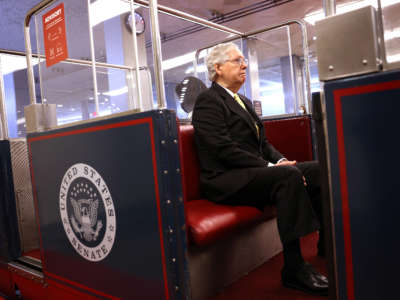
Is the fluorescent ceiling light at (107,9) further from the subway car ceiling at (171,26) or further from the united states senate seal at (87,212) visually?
the united states senate seal at (87,212)

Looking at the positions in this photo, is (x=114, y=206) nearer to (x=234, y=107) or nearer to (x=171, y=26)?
(x=234, y=107)

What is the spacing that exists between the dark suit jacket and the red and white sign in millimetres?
763

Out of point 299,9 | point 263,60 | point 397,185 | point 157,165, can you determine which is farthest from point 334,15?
point 263,60

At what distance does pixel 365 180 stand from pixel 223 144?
101 centimetres

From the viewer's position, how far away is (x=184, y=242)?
1286 mm

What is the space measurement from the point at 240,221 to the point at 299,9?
20.8 feet

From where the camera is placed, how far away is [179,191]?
1.29 m

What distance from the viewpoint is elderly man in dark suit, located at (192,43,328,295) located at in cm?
150

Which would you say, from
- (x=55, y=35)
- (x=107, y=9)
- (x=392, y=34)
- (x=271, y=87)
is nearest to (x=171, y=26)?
(x=107, y=9)

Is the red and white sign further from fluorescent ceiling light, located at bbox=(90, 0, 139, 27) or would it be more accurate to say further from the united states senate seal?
fluorescent ceiling light, located at bbox=(90, 0, 139, 27)

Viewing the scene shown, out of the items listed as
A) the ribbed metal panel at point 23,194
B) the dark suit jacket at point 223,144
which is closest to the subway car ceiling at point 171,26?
the dark suit jacket at point 223,144

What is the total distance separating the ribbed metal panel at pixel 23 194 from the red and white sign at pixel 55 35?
0.80 metres

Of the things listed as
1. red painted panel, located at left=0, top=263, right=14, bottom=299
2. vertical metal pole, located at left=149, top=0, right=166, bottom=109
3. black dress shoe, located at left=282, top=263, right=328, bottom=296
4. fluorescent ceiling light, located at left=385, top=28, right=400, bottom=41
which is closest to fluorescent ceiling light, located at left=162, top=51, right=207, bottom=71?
red painted panel, located at left=0, top=263, right=14, bottom=299

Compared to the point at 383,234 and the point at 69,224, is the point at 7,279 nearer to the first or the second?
the point at 69,224
